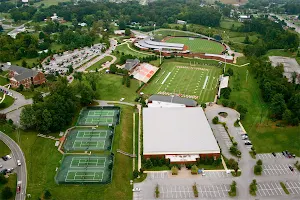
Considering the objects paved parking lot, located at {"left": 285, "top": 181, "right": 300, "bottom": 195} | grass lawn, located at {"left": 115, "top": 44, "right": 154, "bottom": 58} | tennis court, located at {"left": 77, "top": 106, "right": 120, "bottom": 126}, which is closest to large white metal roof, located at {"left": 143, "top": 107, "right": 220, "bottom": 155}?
tennis court, located at {"left": 77, "top": 106, "right": 120, "bottom": 126}

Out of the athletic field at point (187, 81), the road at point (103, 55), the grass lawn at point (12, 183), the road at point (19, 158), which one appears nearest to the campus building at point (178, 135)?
the athletic field at point (187, 81)

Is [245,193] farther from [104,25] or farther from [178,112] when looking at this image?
[104,25]

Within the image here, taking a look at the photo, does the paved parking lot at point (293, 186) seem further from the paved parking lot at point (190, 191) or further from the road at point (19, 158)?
the road at point (19, 158)

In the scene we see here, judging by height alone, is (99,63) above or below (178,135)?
below

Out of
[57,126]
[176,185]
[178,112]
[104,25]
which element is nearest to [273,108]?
[178,112]

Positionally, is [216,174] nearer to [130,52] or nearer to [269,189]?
[269,189]

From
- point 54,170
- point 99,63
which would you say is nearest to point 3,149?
point 54,170
